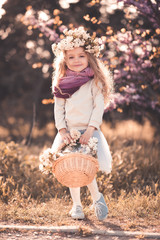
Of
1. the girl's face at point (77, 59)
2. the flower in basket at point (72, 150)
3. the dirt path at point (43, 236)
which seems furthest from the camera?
the girl's face at point (77, 59)

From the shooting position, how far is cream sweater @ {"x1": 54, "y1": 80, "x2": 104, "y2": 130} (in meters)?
3.34

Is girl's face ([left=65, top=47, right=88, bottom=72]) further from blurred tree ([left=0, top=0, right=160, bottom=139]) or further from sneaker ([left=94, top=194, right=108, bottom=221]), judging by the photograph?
sneaker ([left=94, top=194, right=108, bottom=221])

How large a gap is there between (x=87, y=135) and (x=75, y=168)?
386mm

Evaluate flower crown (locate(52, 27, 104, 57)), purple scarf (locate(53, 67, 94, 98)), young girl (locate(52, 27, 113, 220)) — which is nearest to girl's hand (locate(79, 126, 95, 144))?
young girl (locate(52, 27, 113, 220))

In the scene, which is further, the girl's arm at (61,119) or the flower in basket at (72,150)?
the girl's arm at (61,119)

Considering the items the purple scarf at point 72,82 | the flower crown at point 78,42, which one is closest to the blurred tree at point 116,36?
the flower crown at point 78,42

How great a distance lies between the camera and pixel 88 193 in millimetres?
3994

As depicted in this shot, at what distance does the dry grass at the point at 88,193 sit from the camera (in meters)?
3.37

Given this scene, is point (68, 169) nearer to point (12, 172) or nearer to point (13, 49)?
point (12, 172)

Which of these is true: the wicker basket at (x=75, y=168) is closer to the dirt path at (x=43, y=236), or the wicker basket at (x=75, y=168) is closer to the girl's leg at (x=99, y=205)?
the girl's leg at (x=99, y=205)

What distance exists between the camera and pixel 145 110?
569cm

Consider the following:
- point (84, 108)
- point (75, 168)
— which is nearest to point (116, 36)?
point (84, 108)

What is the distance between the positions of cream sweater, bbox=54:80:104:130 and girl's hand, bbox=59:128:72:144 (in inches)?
1.5

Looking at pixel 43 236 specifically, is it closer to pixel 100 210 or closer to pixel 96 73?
pixel 100 210
